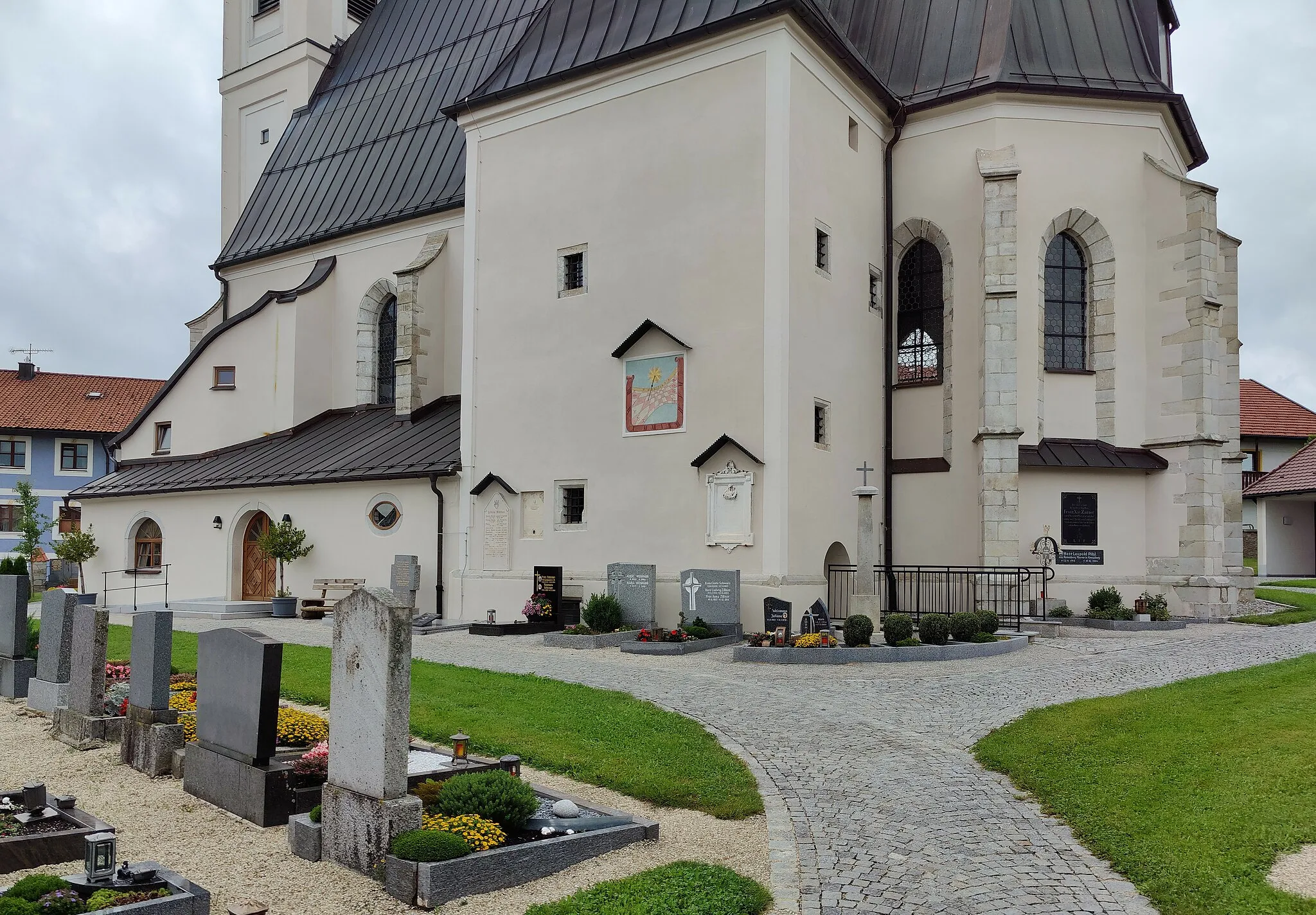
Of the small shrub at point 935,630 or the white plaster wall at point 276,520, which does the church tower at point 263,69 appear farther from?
the small shrub at point 935,630

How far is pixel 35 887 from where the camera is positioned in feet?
17.4

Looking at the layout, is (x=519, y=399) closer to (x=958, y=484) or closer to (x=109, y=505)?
(x=958, y=484)

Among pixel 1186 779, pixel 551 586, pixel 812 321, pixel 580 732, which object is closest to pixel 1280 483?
pixel 812 321

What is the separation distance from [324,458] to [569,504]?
7985 mm

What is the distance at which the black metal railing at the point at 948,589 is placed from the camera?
1978 cm

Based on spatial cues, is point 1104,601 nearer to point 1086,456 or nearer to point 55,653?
point 1086,456

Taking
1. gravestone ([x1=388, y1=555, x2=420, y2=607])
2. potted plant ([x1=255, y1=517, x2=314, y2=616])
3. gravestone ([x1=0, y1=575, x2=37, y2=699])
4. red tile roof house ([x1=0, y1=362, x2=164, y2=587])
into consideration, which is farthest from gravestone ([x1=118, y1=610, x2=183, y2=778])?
red tile roof house ([x1=0, y1=362, x2=164, y2=587])

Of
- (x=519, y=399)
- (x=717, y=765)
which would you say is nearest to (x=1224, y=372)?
(x=519, y=399)

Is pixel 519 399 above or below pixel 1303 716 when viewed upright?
above

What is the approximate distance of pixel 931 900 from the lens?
18.9ft

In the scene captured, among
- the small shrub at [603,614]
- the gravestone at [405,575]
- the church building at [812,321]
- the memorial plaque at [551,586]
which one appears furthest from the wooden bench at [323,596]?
the small shrub at [603,614]

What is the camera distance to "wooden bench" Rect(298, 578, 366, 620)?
23.7 m

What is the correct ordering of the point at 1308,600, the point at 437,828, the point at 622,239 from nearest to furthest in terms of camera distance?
1. the point at 437,828
2. the point at 622,239
3. the point at 1308,600

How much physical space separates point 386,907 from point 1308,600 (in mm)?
25256
